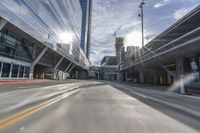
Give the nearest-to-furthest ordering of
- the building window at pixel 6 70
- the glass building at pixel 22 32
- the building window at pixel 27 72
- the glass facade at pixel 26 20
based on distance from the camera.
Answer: the glass facade at pixel 26 20 < the glass building at pixel 22 32 < the building window at pixel 6 70 < the building window at pixel 27 72

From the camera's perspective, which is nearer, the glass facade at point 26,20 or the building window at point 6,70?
the glass facade at point 26,20

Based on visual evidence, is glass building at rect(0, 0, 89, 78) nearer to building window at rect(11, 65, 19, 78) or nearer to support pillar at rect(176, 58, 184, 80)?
building window at rect(11, 65, 19, 78)

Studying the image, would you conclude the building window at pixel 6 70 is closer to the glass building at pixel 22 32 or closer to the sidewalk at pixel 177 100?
the glass building at pixel 22 32

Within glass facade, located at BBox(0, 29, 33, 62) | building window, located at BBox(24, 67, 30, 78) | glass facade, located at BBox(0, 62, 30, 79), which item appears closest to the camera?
glass facade, located at BBox(0, 62, 30, 79)

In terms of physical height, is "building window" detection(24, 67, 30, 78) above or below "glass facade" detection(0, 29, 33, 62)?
below

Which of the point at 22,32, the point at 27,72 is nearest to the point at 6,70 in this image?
the point at 27,72

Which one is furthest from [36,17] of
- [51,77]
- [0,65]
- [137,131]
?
[137,131]

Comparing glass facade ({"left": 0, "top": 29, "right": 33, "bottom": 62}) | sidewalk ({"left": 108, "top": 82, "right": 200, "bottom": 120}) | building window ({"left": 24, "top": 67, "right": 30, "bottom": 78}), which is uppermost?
glass facade ({"left": 0, "top": 29, "right": 33, "bottom": 62})

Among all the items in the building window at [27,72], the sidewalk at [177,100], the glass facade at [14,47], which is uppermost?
the glass facade at [14,47]

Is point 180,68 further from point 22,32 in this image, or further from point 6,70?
point 6,70

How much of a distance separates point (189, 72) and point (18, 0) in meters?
33.3

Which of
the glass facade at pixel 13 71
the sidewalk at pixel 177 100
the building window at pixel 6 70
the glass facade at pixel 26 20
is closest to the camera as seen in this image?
the sidewalk at pixel 177 100

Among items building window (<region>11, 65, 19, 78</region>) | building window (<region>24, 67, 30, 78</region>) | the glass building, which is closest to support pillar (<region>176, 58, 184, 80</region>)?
the glass building

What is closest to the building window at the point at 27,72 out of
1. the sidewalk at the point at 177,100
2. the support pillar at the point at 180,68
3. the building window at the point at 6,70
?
the building window at the point at 6,70
